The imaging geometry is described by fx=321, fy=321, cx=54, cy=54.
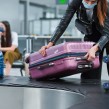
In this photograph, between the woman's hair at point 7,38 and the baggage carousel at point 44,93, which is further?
the woman's hair at point 7,38

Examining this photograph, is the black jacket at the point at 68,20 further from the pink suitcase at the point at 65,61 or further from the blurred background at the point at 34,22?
the blurred background at the point at 34,22

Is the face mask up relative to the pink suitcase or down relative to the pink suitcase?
up

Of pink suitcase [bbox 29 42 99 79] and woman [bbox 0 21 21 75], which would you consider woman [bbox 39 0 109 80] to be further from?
woman [bbox 0 21 21 75]

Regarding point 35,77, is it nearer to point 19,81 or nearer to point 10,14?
point 19,81

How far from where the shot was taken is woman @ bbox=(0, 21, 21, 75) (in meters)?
3.59

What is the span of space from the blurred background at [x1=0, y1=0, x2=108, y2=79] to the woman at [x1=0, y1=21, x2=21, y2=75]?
0.76 m

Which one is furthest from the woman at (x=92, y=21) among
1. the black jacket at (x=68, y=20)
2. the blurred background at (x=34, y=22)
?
the blurred background at (x=34, y=22)

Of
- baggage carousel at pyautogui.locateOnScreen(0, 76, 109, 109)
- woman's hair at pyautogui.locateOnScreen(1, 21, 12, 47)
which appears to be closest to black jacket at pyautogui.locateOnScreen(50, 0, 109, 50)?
baggage carousel at pyautogui.locateOnScreen(0, 76, 109, 109)

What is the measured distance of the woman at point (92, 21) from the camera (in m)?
1.84

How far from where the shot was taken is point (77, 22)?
2008 mm

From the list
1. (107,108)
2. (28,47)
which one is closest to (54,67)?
(107,108)

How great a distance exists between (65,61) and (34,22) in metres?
5.24

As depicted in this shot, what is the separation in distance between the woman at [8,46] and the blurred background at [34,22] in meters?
0.76

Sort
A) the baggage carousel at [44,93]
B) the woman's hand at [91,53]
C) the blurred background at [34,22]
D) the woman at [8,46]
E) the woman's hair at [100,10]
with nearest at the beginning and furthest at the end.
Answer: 1. the baggage carousel at [44,93]
2. the woman's hand at [91,53]
3. the woman's hair at [100,10]
4. the woman at [8,46]
5. the blurred background at [34,22]
